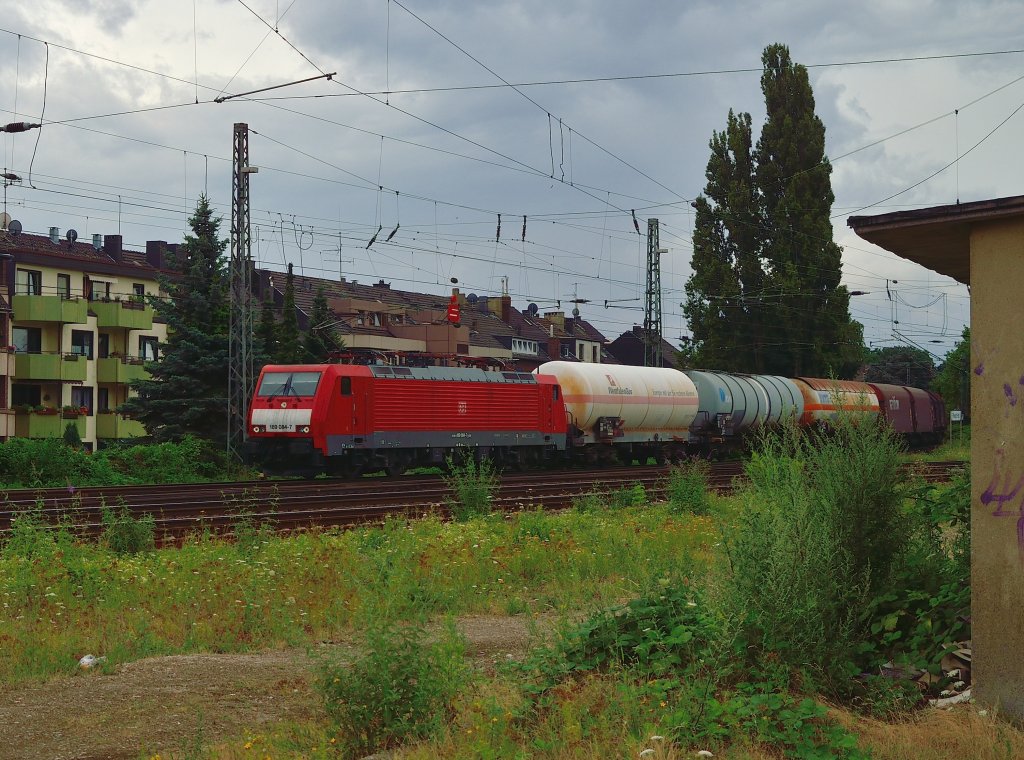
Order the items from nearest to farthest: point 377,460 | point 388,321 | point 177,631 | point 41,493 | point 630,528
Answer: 1. point 177,631
2. point 630,528
3. point 41,493
4. point 377,460
5. point 388,321

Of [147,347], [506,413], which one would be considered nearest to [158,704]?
[506,413]

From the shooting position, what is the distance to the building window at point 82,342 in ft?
198

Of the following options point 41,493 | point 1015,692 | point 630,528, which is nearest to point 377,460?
point 41,493

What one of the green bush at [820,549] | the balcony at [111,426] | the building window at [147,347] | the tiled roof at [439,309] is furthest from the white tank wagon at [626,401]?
the tiled roof at [439,309]

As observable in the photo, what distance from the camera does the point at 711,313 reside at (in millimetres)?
54594

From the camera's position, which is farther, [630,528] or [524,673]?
[630,528]

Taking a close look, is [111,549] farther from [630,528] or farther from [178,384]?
[178,384]

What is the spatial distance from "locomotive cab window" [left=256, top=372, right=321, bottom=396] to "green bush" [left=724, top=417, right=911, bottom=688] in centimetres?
2085

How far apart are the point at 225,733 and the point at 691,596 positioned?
3.55 meters

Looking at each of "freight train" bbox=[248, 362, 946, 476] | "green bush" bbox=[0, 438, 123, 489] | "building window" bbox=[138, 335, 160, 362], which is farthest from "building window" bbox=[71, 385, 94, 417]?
"freight train" bbox=[248, 362, 946, 476]

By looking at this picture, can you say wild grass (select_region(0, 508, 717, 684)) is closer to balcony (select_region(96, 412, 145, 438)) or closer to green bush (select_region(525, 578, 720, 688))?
green bush (select_region(525, 578, 720, 688))

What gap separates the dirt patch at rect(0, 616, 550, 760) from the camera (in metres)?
7.38

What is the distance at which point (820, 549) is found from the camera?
26.4ft

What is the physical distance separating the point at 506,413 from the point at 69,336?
112ft
